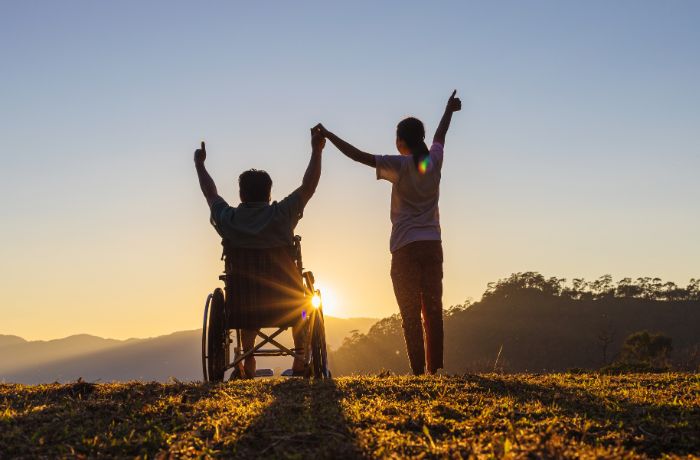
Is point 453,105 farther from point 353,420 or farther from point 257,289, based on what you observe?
point 353,420

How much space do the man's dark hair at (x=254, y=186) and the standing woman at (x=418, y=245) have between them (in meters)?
1.20

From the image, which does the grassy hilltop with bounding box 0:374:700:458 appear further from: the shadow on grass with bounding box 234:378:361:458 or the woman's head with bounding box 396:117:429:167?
the woman's head with bounding box 396:117:429:167

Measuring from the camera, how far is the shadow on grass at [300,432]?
3236 millimetres

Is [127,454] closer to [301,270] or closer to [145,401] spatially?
[145,401]

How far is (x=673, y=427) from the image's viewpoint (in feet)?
12.0

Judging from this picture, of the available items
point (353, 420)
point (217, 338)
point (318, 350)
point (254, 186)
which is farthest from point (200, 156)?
point (353, 420)

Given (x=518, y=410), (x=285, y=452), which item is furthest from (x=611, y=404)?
(x=285, y=452)

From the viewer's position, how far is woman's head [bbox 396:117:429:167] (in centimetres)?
699

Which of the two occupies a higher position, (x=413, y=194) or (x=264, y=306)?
(x=413, y=194)

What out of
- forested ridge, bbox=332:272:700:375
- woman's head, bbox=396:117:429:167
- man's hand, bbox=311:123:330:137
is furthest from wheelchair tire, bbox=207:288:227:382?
forested ridge, bbox=332:272:700:375

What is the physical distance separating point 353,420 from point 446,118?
14.7 ft

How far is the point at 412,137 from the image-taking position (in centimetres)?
702

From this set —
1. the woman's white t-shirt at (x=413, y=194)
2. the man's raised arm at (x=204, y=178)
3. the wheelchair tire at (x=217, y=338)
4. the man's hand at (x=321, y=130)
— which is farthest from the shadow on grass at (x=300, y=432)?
the man's raised arm at (x=204, y=178)

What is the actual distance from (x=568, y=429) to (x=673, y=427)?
0.58 m
